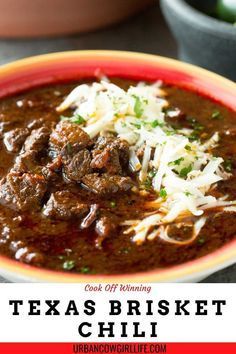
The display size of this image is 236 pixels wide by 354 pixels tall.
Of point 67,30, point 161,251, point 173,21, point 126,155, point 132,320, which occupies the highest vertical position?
point 67,30

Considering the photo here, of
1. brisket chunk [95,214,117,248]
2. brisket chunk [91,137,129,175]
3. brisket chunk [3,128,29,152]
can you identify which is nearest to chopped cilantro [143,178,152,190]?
brisket chunk [91,137,129,175]

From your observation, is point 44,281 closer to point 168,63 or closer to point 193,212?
point 193,212

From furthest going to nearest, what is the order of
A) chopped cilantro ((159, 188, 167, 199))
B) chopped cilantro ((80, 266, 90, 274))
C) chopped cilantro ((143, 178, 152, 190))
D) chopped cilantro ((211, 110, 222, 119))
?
chopped cilantro ((211, 110, 222, 119)), chopped cilantro ((143, 178, 152, 190)), chopped cilantro ((159, 188, 167, 199)), chopped cilantro ((80, 266, 90, 274))

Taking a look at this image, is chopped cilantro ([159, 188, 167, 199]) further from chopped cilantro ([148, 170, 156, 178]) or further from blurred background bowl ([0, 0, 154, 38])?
blurred background bowl ([0, 0, 154, 38])

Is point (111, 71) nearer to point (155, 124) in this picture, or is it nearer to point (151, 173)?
point (155, 124)

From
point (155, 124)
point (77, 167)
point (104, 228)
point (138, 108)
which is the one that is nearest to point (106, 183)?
point (77, 167)

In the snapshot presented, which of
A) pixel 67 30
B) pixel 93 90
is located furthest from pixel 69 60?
pixel 67 30
